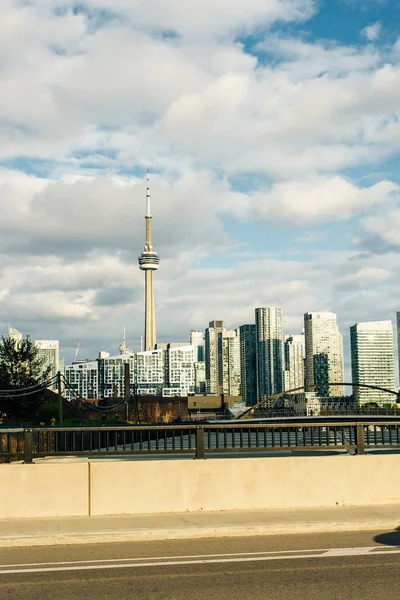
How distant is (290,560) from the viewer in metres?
11.1

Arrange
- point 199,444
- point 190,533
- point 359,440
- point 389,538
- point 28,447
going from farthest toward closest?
1. point 359,440
2. point 199,444
3. point 28,447
4. point 190,533
5. point 389,538

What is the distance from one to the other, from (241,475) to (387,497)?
10.9 feet

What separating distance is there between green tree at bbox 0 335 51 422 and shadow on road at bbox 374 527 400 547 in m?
63.7

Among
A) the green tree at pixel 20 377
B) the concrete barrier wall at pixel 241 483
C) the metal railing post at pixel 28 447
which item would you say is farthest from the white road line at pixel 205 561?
the green tree at pixel 20 377

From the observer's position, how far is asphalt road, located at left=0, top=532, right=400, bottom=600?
9.11 m

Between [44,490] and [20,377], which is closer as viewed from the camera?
[44,490]

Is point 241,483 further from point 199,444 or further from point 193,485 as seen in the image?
point 199,444

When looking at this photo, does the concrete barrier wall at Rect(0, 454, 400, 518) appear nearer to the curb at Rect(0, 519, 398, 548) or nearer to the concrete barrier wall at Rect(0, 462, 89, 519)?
the concrete barrier wall at Rect(0, 462, 89, 519)

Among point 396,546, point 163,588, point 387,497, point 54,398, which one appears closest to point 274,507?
point 387,497

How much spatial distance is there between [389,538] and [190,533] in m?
3.54

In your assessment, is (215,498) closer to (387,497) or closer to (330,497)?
(330,497)

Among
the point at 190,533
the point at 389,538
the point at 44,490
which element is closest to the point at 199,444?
the point at 190,533

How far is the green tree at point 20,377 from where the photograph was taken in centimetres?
7569

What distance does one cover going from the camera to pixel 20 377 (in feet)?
252
